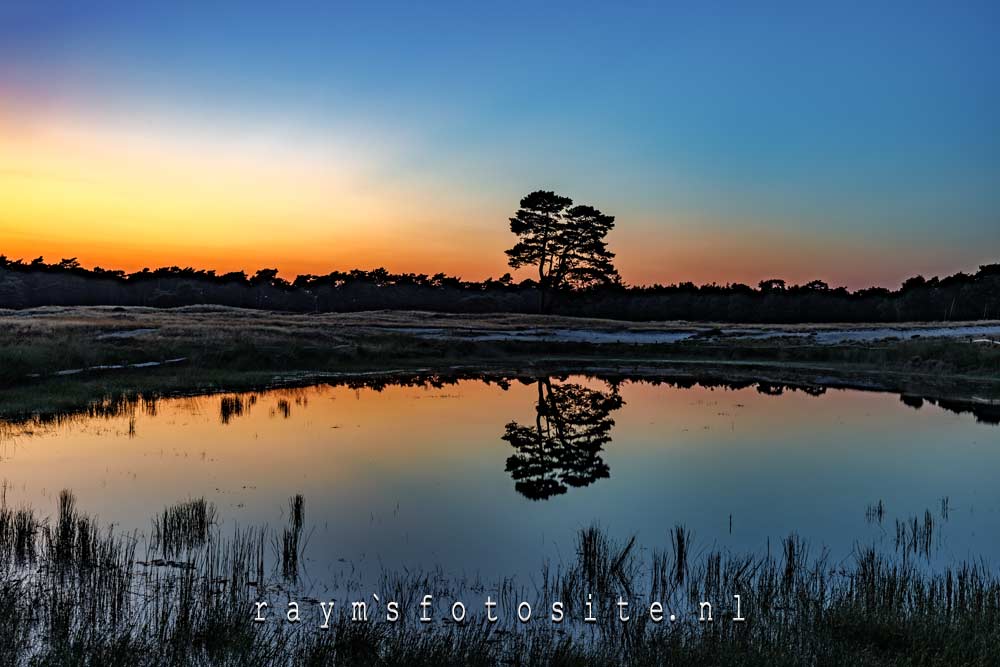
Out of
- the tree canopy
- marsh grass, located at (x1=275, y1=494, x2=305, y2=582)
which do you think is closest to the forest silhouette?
the tree canopy

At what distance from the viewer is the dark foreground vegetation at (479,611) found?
22.6 feet

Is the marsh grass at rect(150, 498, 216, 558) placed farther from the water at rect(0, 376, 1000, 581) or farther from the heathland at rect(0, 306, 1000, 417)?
the heathland at rect(0, 306, 1000, 417)

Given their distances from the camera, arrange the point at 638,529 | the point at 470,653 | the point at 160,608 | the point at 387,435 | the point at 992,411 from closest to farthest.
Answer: the point at 470,653 → the point at 160,608 → the point at 638,529 → the point at 387,435 → the point at 992,411

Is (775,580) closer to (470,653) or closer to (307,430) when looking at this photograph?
(470,653)

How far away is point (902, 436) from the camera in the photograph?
22.3 meters

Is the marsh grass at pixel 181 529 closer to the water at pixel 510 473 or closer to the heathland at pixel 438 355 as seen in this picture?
the water at pixel 510 473

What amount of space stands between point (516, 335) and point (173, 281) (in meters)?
92.0

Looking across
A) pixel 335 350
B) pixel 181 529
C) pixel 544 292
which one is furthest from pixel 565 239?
pixel 181 529

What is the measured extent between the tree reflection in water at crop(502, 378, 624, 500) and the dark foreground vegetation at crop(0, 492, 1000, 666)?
502 centimetres

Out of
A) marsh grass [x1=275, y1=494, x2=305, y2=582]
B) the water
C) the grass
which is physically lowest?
the water

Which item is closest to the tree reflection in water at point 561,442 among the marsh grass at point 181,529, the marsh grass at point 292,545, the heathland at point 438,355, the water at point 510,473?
the water at point 510,473

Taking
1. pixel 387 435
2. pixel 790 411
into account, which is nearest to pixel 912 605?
pixel 387 435

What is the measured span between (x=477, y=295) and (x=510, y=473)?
379 ft

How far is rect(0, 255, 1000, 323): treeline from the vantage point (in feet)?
344
